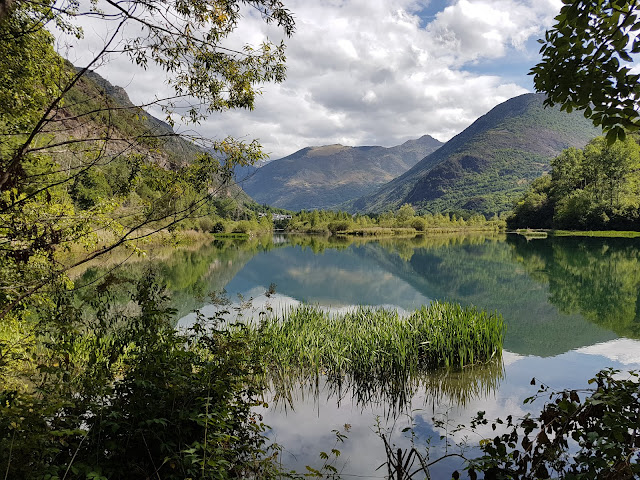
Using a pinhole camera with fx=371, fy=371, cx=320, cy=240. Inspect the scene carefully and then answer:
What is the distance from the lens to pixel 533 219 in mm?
75625

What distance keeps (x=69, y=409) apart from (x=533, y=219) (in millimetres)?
85628

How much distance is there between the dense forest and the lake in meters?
26.5

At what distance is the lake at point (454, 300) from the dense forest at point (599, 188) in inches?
1042

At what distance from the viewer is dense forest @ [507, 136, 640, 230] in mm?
51719

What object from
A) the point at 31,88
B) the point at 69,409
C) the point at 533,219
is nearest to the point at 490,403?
the point at 69,409

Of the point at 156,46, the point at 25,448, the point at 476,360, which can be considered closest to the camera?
the point at 25,448

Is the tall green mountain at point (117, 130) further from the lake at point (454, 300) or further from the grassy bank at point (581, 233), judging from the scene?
the grassy bank at point (581, 233)

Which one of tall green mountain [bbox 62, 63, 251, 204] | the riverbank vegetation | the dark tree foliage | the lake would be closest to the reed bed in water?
the lake

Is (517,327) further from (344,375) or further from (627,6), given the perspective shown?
(627,6)

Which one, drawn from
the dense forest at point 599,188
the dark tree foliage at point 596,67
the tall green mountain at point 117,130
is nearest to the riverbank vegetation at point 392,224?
the dense forest at point 599,188

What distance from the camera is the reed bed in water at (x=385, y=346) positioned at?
772cm

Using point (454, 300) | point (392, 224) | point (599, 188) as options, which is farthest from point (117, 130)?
point (392, 224)

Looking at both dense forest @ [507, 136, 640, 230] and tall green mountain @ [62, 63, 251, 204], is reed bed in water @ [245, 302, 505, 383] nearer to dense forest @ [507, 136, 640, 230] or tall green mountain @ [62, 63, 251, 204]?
tall green mountain @ [62, 63, 251, 204]

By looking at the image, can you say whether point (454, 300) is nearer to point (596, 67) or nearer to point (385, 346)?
point (385, 346)
